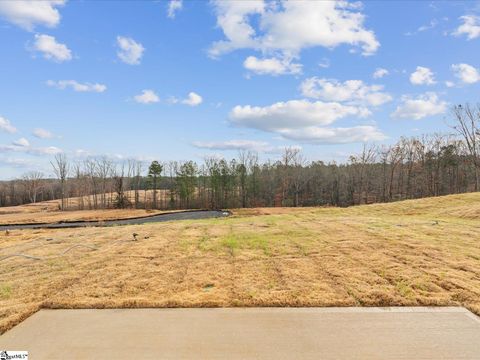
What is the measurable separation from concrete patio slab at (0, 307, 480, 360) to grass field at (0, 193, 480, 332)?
0.22 meters

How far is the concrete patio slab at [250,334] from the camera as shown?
2.48m

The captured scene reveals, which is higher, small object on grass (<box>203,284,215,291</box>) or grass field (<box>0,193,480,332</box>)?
grass field (<box>0,193,480,332</box>)

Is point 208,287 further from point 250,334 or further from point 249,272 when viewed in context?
point 250,334

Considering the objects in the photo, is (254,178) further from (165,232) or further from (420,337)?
(420,337)

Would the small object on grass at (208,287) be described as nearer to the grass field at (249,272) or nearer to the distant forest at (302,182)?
the grass field at (249,272)

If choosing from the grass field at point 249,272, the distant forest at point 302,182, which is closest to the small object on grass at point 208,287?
the grass field at point 249,272

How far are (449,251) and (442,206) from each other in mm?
11001

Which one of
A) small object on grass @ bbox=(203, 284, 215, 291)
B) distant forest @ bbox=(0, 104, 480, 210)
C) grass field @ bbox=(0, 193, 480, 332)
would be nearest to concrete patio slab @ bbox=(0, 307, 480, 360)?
grass field @ bbox=(0, 193, 480, 332)

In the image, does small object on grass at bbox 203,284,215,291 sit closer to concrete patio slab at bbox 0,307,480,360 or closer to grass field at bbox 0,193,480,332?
grass field at bbox 0,193,480,332

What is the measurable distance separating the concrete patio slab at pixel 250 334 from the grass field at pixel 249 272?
0.22m

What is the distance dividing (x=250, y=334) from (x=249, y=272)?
1.83 m

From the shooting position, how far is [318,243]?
662cm

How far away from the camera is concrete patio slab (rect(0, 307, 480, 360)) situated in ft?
8.13

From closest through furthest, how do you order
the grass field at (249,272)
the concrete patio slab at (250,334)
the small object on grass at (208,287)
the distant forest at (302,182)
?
the concrete patio slab at (250,334) < the grass field at (249,272) < the small object on grass at (208,287) < the distant forest at (302,182)
